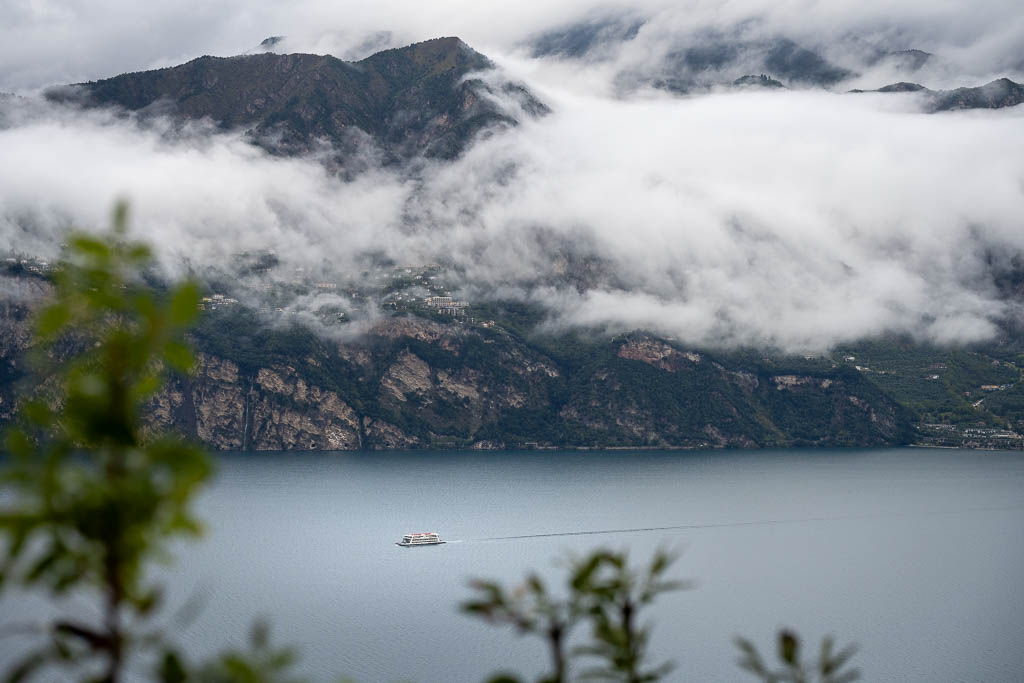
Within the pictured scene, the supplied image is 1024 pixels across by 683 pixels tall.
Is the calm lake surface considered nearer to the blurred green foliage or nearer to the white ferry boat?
the white ferry boat

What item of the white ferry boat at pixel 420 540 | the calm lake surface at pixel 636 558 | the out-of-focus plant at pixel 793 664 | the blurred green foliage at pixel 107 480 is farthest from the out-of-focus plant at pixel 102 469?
the white ferry boat at pixel 420 540

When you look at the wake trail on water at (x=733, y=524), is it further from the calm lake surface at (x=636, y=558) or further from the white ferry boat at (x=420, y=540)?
the white ferry boat at (x=420, y=540)

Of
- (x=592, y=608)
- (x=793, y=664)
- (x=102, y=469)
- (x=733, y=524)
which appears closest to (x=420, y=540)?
(x=733, y=524)

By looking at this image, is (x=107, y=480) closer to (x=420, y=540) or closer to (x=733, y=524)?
(x=420, y=540)

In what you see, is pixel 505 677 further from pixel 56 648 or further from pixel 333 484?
pixel 333 484

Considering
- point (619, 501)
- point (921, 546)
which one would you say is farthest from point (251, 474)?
point (921, 546)
